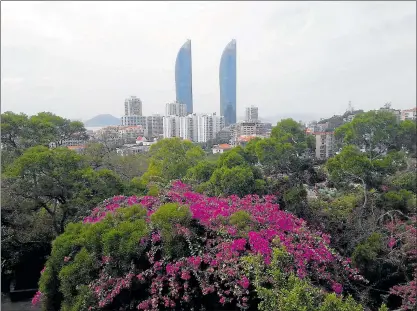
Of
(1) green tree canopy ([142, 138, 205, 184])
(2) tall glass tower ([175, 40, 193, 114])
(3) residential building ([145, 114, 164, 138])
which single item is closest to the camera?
(1) green tree canopy ([142, 138, 205, 184])

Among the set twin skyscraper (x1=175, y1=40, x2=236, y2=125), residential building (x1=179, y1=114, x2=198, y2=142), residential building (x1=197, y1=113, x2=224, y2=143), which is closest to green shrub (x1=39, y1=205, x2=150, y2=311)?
twin skyscraper (x1=175, y1=40, x2=236, y2=125)

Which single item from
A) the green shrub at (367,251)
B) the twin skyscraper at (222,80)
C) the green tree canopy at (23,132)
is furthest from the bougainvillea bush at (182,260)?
the twin skyscraper at (222,80)

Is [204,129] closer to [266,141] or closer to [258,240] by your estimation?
[266,141]

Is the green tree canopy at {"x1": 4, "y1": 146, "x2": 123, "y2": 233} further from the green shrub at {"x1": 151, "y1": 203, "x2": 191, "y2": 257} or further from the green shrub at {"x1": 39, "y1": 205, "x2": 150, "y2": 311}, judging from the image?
the green shrub at {"x1": 151, "y1": 203, "x2": 191, "y2": 257}

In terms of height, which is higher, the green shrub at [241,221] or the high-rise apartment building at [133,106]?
the high-rise apartment building at [133,106]

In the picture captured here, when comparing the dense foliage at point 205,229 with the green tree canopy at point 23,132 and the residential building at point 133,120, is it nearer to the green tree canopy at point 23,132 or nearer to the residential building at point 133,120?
the green tree canopy at point 23,132

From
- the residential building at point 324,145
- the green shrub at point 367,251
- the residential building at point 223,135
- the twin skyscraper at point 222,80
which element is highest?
the twin skyscraper at point 222,80

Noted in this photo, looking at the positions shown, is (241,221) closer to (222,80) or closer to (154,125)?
(222,80)

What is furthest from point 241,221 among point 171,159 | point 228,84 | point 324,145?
point 228,84

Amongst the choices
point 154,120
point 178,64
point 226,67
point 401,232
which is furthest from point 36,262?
point 154,120
